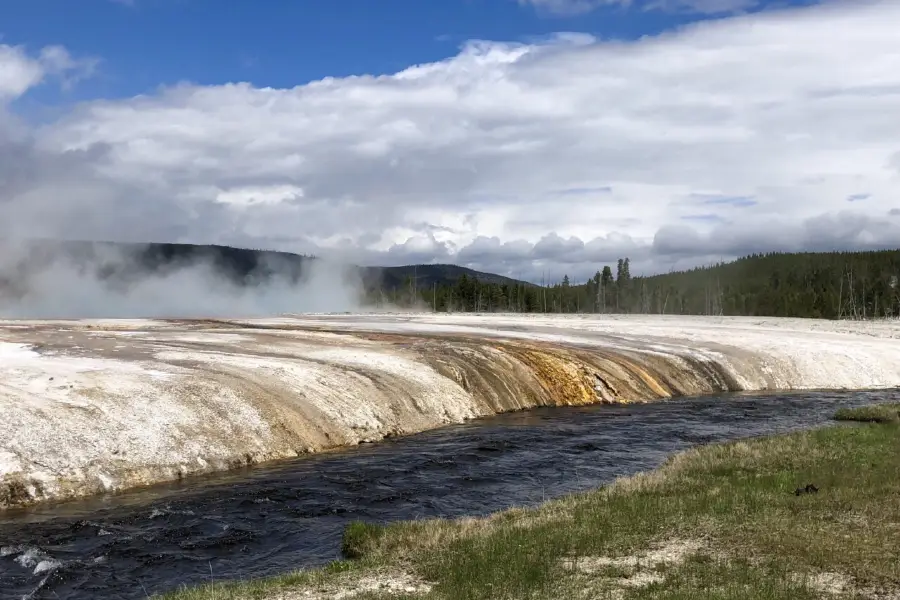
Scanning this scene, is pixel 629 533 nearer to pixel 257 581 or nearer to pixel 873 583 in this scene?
pixel 873 583

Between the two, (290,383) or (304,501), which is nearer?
(304,501)

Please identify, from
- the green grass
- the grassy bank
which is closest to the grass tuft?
the grassy bank

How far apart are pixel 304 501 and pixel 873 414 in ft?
85.2

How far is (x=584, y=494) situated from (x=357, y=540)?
20.1ft

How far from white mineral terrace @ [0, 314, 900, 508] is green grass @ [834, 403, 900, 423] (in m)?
11.2

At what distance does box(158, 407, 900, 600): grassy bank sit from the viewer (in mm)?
11648

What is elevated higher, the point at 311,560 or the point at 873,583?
the point at 873,583

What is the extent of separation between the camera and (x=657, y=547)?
13695 mm

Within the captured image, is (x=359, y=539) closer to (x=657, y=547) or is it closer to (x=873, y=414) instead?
(x=657, y=547)

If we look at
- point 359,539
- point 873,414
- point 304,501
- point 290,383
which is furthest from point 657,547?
point 873,414

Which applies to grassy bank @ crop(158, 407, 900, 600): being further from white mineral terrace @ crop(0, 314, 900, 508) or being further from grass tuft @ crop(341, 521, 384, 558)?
white mineral terrace @ crop(0, 314, 900, 508)

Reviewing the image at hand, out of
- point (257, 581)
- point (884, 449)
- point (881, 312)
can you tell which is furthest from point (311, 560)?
point (881, 312)

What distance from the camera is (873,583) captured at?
11.4 meters

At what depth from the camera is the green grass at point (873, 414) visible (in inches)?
1249
